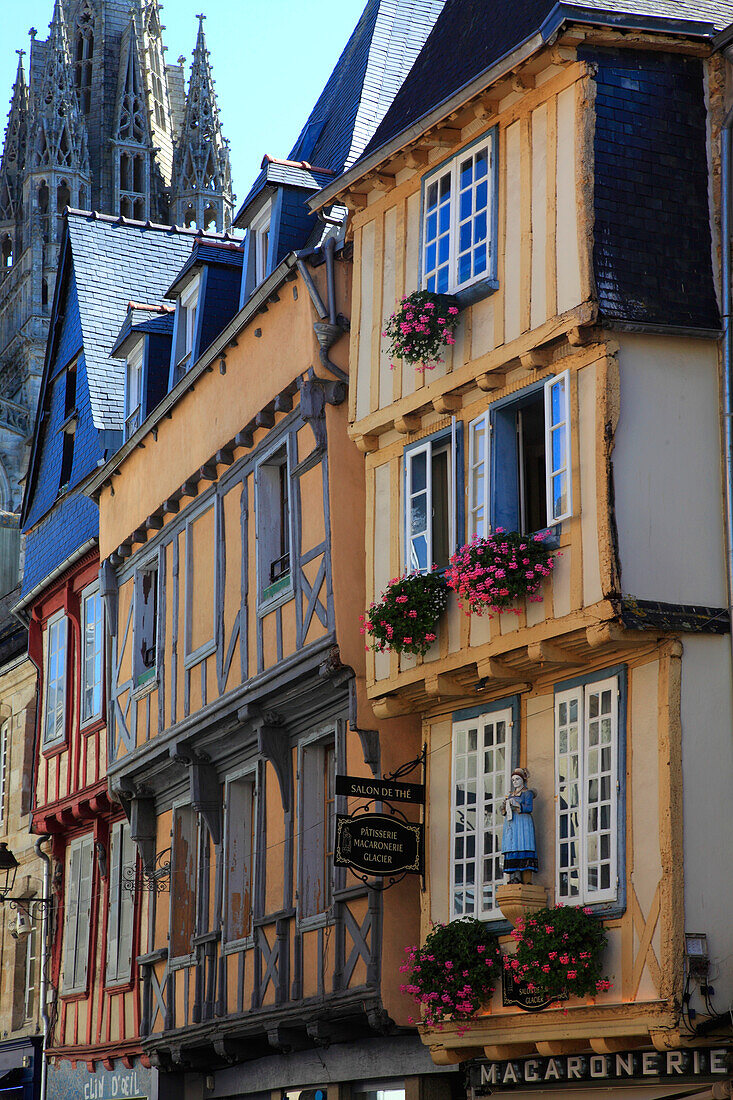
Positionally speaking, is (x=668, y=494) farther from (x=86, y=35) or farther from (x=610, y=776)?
Result: (x=86, y=35)

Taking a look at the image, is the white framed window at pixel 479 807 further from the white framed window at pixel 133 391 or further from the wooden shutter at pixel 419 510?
the white framed window at pixel 133 391

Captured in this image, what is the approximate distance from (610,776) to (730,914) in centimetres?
113

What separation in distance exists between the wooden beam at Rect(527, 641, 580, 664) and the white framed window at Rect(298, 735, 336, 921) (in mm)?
3702

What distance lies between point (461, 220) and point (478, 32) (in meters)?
2.01

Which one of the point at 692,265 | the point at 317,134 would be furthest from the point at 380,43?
the point at 692,265

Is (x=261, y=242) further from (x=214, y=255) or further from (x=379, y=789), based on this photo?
(x=379, y=789)

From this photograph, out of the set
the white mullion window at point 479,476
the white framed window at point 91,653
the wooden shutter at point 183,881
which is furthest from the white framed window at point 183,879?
the white mullion window at point 479,476

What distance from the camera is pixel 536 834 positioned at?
11.9 metres

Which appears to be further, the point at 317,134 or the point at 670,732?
the point at 317,134

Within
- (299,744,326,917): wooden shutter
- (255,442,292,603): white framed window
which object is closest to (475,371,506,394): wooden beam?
(255,442,292,603): white framed window

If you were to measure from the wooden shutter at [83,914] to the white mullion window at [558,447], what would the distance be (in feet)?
37.9

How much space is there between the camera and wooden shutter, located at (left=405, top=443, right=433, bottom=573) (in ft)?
43.7

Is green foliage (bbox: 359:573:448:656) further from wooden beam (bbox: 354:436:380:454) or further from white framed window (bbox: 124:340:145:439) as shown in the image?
white framed window (bbox: 124:340:145:439)

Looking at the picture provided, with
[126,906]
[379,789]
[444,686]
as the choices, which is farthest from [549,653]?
[126,906]
